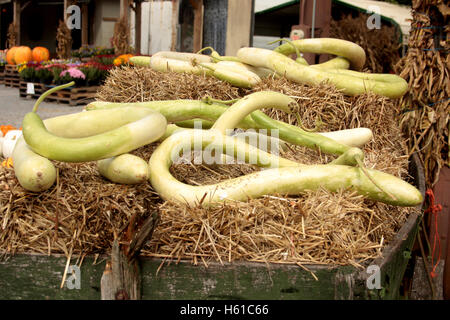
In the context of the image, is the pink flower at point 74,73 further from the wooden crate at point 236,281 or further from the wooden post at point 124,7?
the wooden crate at point 236,281

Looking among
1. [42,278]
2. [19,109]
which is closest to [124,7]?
[19,109]

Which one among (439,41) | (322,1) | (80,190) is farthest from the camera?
(322,1)

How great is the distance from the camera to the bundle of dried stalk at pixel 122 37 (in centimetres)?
1091

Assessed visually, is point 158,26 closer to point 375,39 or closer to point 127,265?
point 375,39

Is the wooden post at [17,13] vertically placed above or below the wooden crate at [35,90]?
above

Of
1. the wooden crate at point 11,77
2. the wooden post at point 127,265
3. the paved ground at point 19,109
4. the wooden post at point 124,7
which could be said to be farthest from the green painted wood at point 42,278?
the wooden crate at point 11,77

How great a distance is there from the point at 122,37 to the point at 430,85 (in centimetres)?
903

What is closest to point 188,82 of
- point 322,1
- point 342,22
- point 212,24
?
point 322,1

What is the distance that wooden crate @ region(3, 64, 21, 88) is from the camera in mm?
11328

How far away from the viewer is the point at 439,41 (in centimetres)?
340

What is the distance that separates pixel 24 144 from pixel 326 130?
1746mm

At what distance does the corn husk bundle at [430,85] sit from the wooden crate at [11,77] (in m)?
10.2

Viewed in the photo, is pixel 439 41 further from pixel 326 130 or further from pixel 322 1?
pixel 322 1

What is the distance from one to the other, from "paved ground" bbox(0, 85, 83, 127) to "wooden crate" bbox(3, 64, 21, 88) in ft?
4.56
